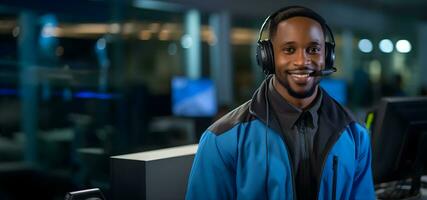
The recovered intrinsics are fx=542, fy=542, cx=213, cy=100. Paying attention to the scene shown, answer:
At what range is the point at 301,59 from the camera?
4.30 feet

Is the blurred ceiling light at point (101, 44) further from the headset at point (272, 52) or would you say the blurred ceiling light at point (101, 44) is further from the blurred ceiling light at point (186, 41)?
the headset at point (272, 52)

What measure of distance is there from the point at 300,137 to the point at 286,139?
0.04 metres

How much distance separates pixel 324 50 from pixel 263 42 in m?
0.16

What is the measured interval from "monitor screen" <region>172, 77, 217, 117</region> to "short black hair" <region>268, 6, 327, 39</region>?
457 centimetres

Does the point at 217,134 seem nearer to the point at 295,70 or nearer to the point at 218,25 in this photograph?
the point at 295,70

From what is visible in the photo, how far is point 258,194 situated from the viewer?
1288 mm

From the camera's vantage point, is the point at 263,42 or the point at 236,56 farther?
the point at 236,56

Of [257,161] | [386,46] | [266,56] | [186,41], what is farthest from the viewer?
[386,46]

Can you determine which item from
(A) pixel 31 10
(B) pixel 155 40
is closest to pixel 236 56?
(B) pixel 155 40

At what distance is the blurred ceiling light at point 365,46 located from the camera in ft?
32.0

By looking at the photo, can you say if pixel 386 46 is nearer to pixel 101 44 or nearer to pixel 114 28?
pixel 114 28

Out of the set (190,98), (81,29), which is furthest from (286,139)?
(190,98)

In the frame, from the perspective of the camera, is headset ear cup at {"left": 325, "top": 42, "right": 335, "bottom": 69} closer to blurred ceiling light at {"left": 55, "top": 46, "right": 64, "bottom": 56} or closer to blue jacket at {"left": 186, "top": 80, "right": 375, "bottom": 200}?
blue jacket at {"left": 186, "top": 80, "right": 375, "bottom": 200}

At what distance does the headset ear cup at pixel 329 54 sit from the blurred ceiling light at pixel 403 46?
9751mm
